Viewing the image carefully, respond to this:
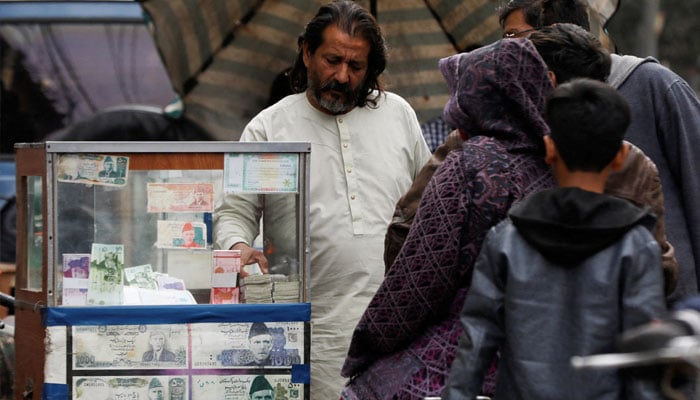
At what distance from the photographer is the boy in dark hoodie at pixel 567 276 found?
8.45 ft

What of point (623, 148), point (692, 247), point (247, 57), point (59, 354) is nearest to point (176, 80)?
point (247, 57)

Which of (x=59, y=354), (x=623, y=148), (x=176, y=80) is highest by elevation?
(x=176, y=80)

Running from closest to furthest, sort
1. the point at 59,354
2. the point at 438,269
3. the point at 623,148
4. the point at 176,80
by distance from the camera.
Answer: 1. the point at 623,148
2. the point at 438,269
3. the point at 59,354
4. the point at 176,80

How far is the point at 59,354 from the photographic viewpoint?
12.5 feet

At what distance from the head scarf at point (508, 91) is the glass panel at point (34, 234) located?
171 centimetres

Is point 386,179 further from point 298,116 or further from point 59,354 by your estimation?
point 59,354

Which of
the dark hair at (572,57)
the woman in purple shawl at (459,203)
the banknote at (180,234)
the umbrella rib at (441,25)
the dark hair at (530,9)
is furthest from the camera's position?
the umbrella rib at (441,25)

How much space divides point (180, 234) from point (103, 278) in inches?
11.4

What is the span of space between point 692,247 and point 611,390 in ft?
3.57

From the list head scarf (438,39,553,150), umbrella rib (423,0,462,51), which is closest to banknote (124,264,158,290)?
head scarf (438,39,553,150)

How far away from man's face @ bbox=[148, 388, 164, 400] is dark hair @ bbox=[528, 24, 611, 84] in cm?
164

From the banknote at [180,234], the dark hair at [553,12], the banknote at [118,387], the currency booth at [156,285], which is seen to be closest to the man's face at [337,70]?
the currency booth at [156,285]

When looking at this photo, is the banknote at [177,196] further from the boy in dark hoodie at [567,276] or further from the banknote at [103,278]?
the boy in dark hoodie at [567,276]

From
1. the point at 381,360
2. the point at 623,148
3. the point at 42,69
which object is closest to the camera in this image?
the point at 623,148
